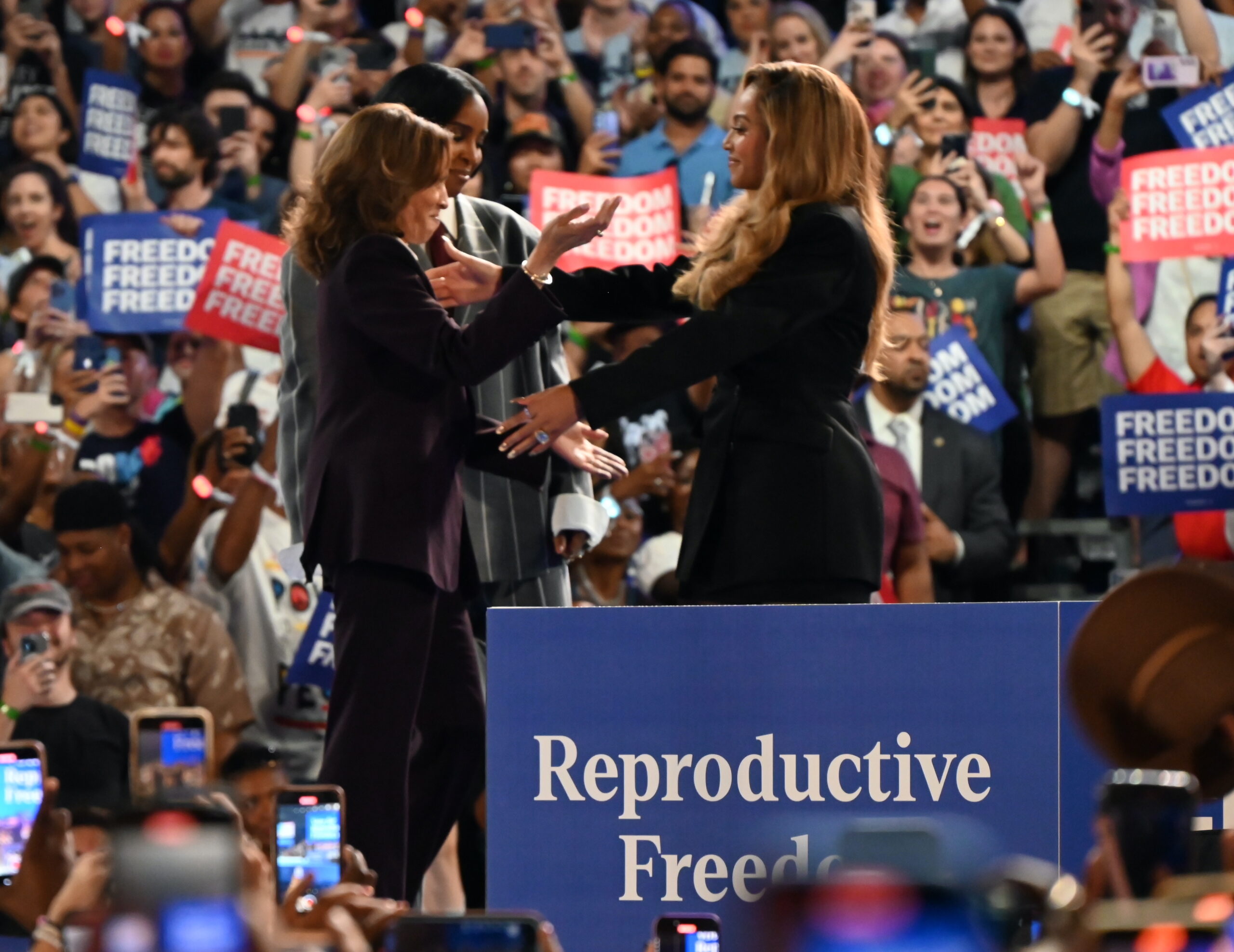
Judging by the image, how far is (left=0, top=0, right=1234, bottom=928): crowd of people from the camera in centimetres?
521

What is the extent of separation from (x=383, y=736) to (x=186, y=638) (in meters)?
2.88

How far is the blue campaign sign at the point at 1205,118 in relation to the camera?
5.31 meters

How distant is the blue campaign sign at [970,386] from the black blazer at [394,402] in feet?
9.22

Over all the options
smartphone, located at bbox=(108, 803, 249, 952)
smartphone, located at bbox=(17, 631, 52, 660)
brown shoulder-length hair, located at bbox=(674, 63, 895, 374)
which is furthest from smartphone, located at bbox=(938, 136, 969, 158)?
smartphone, located at bbox=(108, 803, 249, 952)

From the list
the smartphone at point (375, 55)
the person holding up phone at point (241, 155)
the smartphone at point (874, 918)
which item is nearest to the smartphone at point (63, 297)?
the person holding up phone at point (241, 155)

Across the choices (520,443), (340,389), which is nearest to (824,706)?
(520,443)

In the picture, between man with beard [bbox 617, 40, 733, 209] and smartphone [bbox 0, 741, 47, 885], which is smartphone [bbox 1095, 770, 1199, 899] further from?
man with beard [bbox 617, 40, 733, 209]

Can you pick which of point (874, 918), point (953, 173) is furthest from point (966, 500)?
point (874, 918)

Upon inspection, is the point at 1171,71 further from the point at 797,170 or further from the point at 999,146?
the point at 797,170

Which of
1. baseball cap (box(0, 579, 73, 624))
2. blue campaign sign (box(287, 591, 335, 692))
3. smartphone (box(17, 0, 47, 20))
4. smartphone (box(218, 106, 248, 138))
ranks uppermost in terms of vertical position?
smartphone (box(17, 0, 47, 20))

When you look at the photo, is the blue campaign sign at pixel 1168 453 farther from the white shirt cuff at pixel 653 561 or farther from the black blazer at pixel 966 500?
the white shirt cuff at pixel 653 561

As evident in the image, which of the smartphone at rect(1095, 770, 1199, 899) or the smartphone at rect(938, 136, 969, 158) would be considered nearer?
the smartphone at rect(1095, 770, 1199, 899)

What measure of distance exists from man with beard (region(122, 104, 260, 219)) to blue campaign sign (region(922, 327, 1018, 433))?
2429mm

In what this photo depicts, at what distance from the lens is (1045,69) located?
18.5 feet
